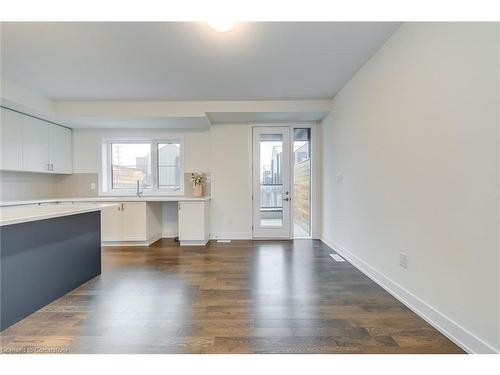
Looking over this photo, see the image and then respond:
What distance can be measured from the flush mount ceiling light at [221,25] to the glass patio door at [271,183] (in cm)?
250

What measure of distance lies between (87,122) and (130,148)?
0.85 metres

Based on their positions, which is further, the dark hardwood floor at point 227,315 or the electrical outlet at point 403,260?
the electrical outlet at point 403,260

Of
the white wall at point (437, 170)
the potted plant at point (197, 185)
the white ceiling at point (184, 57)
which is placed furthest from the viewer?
the potted plant at point (197, 185)

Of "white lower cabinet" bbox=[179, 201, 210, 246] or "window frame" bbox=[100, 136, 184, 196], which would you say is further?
"window frame" bbox=[100, 136, 184, 196]

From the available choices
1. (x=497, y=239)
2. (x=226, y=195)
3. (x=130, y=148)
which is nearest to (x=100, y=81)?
(x=130, y=148)

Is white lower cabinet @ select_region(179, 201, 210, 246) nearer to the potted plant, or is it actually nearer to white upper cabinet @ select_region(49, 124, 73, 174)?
the potted plant

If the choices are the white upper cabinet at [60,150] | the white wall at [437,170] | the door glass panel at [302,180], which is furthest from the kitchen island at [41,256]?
the door glass panel at [302,180]

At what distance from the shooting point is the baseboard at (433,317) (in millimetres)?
1357

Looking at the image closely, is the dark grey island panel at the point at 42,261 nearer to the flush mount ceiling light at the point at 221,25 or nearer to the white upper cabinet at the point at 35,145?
the white upper cabinet at the point at 35,145

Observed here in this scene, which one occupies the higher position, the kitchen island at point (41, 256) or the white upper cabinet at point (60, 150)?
the white upper cabinet at point (60, 150)

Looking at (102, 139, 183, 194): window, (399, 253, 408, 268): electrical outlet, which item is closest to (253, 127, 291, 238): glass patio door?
(102, 139, 183, 194): window

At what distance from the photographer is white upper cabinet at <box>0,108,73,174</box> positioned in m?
3.30

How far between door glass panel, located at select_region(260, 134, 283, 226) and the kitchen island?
2.83 m

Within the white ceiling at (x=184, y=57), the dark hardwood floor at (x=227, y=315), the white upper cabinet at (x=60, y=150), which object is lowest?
the dark hardwood floor at (x=227, y=315)
